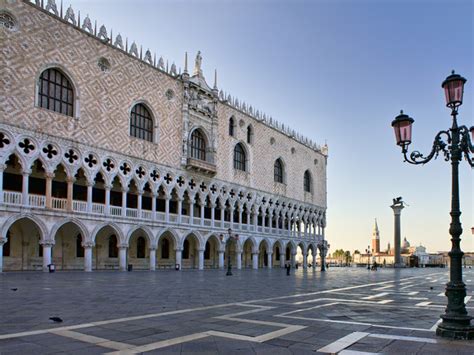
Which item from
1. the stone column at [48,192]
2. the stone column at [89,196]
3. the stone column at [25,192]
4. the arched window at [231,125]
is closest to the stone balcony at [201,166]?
the arched window at [231,125]

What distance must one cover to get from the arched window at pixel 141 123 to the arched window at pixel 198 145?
5.23m

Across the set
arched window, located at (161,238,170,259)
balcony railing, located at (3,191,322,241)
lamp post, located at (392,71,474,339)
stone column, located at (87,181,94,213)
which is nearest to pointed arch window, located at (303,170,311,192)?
balcony railing, located at (3,191,322,241)

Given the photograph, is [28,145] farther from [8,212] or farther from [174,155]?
[174,155]

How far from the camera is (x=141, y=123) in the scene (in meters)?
30.5

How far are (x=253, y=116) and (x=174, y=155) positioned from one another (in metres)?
12.7

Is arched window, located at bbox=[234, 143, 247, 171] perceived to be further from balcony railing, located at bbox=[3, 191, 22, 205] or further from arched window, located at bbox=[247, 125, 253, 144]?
balcony railing, located at bbox=[3, 191, 22, 205]

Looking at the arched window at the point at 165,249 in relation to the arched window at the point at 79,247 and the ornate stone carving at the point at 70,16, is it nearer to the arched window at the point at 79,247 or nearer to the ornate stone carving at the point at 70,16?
the arched window at the point at 79,247

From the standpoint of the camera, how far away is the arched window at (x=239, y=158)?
40.6 metres

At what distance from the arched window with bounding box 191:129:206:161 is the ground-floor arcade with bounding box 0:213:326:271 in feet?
20.2

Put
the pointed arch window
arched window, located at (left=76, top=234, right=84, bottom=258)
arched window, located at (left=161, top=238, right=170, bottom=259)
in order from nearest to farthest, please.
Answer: arched window, located at (left=76, top=234, right=84, bottom=258), arched window, located at (left=161, top=238, right=170, bottom=259), the pointed arch window

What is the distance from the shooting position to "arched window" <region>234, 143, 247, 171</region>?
133 feet

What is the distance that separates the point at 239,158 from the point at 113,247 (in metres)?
15.3

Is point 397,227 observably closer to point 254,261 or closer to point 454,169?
Answer: point 254,261

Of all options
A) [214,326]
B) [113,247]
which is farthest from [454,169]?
[113,247]
